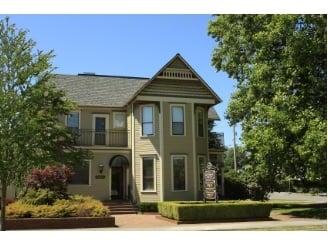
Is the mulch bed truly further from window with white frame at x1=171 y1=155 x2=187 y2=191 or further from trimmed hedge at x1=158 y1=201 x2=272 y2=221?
window with white frame at x1=171 y1=155 x2=187 y2=191

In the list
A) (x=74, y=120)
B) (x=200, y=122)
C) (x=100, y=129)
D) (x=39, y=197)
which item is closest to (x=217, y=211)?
(x=39, y=197)

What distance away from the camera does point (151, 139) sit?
87.2 ft

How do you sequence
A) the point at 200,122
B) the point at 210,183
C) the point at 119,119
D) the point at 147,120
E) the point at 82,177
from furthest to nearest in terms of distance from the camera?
the point at 119,119 → the point at 200,122 → the point at 82,177 → the point at 147,120 → the point at 210,183

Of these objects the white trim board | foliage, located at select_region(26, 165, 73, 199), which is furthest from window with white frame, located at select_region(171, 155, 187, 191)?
foliage, located at select_region(26, 165, 73, 199)

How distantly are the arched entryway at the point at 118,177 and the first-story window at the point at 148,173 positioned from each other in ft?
4.11

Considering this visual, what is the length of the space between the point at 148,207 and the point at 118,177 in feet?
12.4

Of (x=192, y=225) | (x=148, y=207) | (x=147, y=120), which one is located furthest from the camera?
(x=147, y=120)

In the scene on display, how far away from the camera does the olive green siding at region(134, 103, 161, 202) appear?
26.1 meters

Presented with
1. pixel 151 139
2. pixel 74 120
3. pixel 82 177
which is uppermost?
pixel 74 120

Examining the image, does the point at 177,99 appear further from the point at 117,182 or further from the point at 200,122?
the point at 117,182

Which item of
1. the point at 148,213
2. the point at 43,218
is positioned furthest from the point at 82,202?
the point at 148,213
